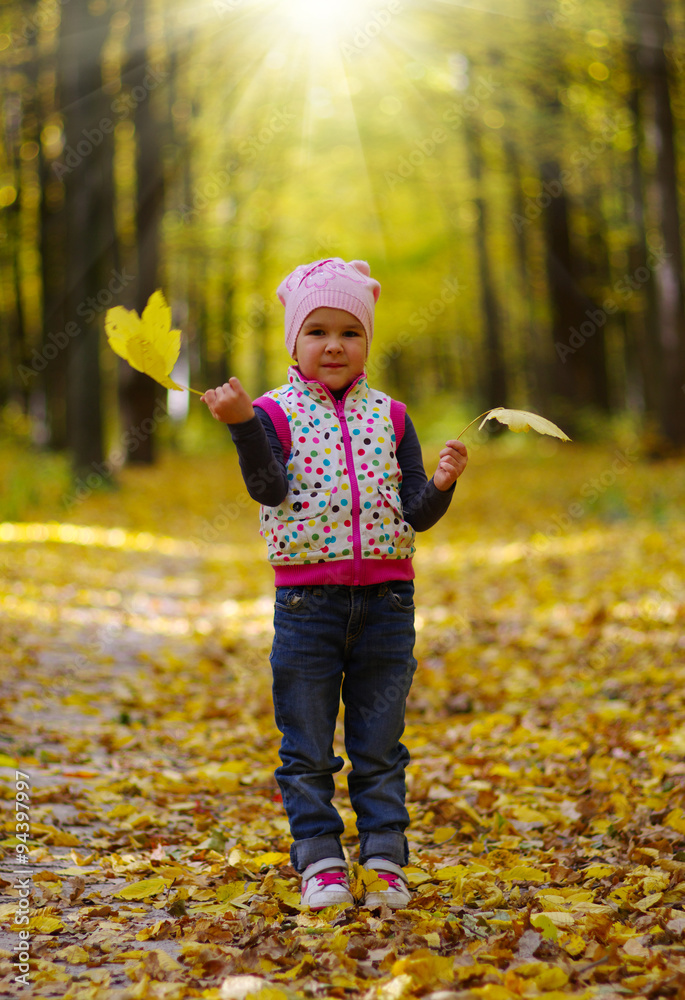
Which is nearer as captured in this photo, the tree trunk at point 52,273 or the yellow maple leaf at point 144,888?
the yellow maple leaf at point 144,888

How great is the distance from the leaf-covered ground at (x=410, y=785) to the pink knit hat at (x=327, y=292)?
1.78 meters

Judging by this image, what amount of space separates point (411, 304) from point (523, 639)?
21.1m

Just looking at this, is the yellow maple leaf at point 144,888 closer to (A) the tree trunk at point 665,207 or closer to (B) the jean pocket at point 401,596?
(B) the jean pocket at point 401,596

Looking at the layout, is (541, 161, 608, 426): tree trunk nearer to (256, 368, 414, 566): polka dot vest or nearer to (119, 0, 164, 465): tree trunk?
(119, 0, 164, 465): tree trunk

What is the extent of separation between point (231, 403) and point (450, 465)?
71 cm

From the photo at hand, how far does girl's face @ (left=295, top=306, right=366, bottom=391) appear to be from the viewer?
9.86 ft

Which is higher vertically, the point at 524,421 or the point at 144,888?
the point at 524,421

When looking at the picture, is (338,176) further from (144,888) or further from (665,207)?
(144,888)

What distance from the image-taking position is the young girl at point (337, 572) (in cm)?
290

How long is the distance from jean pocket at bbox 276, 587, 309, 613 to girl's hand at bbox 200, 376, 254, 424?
579mm

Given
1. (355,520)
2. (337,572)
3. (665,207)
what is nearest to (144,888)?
(337,572)

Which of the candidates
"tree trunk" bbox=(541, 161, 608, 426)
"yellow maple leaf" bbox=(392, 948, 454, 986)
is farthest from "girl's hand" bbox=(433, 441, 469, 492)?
"tree trunk" bbox=(541, 161, 608, 426)

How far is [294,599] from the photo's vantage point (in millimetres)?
2926

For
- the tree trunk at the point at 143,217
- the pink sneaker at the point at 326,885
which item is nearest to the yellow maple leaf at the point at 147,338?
the pink sneaker at the point at 326,885
